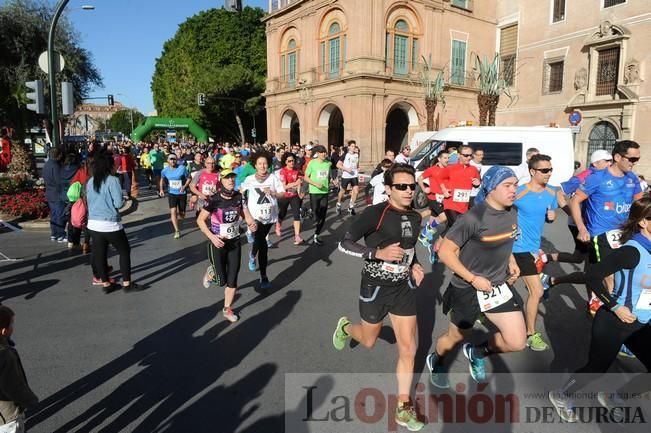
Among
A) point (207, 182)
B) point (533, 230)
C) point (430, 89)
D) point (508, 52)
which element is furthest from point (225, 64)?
point (533, 230)

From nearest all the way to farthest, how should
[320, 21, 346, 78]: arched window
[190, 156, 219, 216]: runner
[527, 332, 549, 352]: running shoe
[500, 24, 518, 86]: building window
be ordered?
[527, 332, 549, 352]: running shoe → [190, 156, 219, 216]: runner → [320, 21, 346, 78]: arched window → [500, 24, 518, 86]: building window

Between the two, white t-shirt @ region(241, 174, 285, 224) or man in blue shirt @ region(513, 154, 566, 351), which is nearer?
man in blue shirt @ region(513, 154, 566, 351)

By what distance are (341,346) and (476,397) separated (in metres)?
1.21

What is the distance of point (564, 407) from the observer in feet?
10.9

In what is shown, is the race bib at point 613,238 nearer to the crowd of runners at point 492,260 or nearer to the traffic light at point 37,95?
the crowd of runners at point 492,260

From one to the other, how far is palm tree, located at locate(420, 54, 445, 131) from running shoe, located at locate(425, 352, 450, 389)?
2668 cm

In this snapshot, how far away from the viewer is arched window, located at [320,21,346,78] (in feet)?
104

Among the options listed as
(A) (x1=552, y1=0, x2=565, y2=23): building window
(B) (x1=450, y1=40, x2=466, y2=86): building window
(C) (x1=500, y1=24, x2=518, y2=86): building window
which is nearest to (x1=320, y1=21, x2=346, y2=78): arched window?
(B) (x1=450, y1=40, x2=466, y2=86): building window

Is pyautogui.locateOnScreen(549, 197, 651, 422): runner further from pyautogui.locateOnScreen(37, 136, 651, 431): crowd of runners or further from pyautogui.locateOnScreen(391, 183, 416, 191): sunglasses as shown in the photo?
pyautogui.locateOnScreen(391, 183, 416, 191): sunglasses

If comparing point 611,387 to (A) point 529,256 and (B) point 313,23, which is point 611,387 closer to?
(A) point 529,256

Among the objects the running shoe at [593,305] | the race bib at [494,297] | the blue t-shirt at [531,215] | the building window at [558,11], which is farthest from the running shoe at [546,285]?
the building window at [558,11]

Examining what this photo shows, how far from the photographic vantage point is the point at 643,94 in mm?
24312

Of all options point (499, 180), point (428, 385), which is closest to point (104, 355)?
point (428, 385)

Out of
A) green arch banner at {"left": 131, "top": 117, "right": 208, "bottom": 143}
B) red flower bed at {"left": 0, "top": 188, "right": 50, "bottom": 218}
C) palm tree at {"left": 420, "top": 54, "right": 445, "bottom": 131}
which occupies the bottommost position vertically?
red flower bed at {"left": 0, "top": 188, "right": 50, "bottom": 218}
